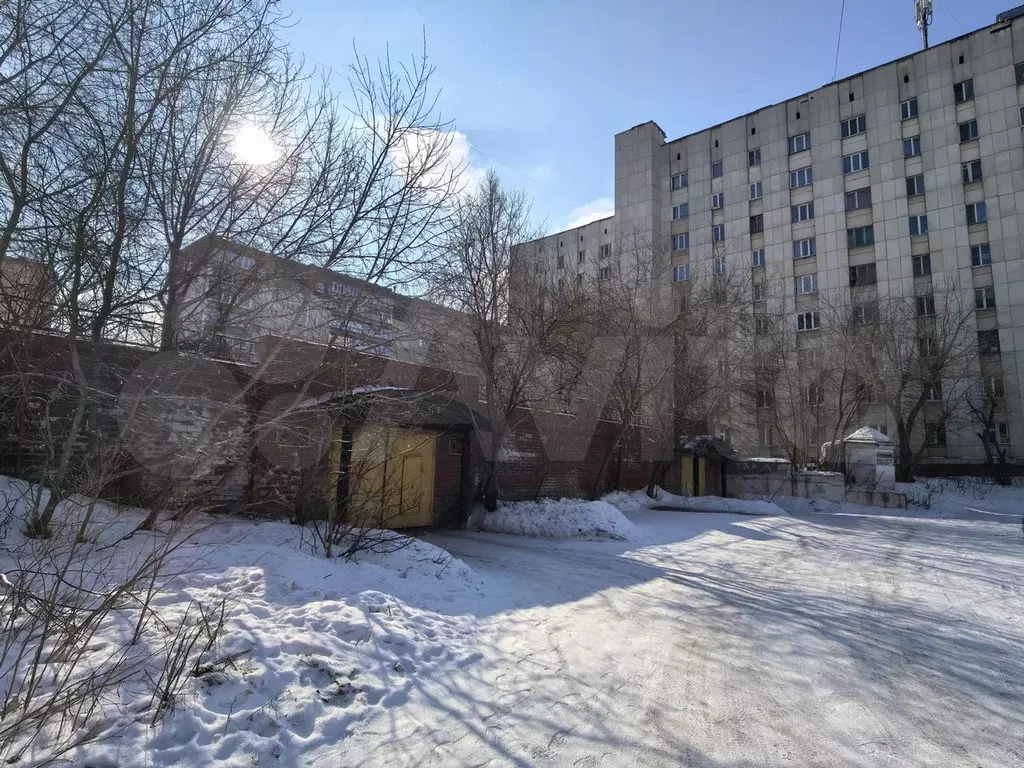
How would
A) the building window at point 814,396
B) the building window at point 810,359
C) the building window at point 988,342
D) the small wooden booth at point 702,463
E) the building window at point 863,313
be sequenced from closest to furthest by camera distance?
1. the small wooden booth at point 702,463
2. the building window at point 814,396
3. the building window at point 810,359
4. the building window at point 863,313
5. the building window at point 988,342

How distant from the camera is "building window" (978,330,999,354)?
2903 centimetres

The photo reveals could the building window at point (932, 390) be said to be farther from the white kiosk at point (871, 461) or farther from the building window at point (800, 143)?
the building window at point (800, 143)

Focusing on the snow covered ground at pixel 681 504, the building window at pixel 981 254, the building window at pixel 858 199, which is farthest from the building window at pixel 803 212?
the snow covered ground at pixel 681 504

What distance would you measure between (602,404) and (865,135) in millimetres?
28820

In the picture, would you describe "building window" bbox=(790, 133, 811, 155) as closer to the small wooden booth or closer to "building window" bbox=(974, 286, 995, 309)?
"building window" bbox=(974, 286, 995, 309)

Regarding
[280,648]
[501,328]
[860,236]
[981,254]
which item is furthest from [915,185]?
[280,648]

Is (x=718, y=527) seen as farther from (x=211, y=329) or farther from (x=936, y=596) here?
(x=211, y=329)

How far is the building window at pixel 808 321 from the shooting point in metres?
34.2

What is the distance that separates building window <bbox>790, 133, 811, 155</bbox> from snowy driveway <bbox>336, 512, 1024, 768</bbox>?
34.0 meters

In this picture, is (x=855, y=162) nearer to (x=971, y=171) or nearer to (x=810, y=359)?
(x=971, y=171)

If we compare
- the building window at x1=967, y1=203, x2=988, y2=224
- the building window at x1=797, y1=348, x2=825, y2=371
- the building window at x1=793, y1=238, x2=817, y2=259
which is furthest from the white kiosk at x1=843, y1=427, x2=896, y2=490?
the building window at x1=793, y1=238, x2=817, y2=259

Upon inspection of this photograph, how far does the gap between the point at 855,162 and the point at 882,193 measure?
2838mm

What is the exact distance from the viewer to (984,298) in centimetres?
2956

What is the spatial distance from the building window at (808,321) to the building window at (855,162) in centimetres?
881
